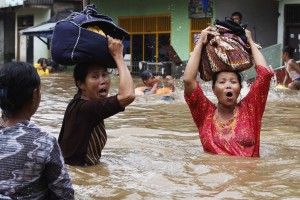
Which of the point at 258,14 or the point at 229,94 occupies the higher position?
the point at 258,14

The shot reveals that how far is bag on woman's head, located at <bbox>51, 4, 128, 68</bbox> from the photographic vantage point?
404cm

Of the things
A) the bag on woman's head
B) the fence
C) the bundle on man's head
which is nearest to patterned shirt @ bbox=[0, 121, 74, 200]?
the bag on woman's head

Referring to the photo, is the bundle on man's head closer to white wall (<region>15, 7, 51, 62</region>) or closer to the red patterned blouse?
the red patterned blouse

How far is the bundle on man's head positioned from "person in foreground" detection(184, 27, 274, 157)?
6 cm

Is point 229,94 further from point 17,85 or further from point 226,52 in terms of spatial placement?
point 17,85

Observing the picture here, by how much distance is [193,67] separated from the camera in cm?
497

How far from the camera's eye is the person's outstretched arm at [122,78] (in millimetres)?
3779

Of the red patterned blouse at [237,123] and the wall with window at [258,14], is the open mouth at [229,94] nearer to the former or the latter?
the red patterned blouse at [237,123]

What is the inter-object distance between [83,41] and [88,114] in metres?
0.50

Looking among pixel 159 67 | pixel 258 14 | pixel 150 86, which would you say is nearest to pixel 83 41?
pixel 150 86

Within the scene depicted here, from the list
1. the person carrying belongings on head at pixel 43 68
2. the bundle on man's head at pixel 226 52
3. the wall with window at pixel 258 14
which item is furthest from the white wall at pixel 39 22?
the bundle on man's head at pixel 226 52

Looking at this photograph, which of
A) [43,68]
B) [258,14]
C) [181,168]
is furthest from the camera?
[43,68]

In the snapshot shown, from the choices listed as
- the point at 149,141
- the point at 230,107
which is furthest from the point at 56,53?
the point at 149,141

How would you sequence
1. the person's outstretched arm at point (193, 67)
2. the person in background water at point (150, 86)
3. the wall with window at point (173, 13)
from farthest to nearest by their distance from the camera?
the wall with window at point (173, 13), the person in background water at point (150, 86), the person's outstretched arm at point (193, 67)
